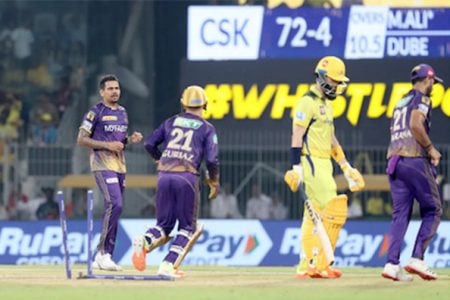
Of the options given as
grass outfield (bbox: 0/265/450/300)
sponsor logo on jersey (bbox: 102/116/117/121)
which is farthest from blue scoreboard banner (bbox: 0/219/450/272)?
grass outfield (bbox: 0/265/450/300)

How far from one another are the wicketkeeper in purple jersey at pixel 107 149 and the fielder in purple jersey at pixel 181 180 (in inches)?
75.2

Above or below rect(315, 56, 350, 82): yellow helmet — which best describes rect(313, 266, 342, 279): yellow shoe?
below

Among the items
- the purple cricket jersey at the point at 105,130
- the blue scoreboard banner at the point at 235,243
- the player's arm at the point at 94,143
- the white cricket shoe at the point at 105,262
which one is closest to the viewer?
the white cricket shoe at the point at 105,262

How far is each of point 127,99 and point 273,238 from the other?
6.96 meters

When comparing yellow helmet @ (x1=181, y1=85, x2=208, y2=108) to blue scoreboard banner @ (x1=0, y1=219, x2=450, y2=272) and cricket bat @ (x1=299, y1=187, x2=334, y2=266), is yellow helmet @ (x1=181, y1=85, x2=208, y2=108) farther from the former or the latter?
blue scoreboard banner @ (x1=0, y1=219, x2=450, y2=272)

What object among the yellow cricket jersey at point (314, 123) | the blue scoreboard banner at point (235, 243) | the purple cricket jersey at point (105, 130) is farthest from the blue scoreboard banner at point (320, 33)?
the yellow cricket jersey at point (314, 123)

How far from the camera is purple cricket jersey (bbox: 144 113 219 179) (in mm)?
17266

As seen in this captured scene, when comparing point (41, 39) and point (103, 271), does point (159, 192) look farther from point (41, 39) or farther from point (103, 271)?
point (41, 39)

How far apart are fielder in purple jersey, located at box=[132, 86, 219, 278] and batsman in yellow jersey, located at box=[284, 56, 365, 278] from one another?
89cm

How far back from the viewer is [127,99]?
3372 centimetres

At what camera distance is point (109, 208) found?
1928cm

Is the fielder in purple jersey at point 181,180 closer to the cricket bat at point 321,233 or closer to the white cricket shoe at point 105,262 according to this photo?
the cricket bat at point 321,233

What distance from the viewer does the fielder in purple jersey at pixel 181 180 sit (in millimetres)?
17219

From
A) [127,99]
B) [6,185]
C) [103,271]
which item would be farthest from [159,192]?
[127,99]
